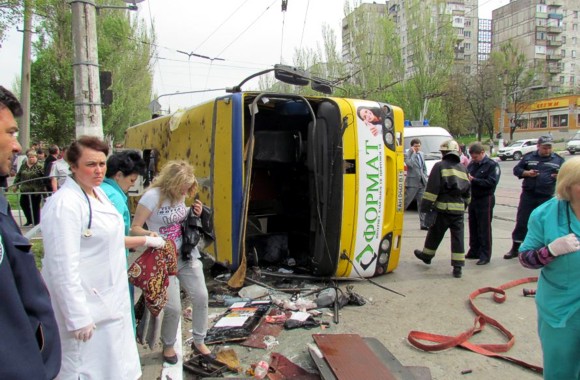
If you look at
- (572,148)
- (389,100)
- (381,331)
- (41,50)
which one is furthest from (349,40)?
(381,331)

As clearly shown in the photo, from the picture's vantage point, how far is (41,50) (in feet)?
70.9

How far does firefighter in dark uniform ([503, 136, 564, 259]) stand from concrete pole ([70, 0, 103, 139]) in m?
6.53

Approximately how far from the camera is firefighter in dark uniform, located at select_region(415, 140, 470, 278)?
5785 mm

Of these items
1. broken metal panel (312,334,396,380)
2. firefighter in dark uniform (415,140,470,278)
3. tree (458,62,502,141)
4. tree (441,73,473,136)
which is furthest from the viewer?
tree (458,62,502,141)

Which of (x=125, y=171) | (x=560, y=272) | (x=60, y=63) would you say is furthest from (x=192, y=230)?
(x=60, y=63)

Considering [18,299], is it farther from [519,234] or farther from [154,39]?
[154,39]

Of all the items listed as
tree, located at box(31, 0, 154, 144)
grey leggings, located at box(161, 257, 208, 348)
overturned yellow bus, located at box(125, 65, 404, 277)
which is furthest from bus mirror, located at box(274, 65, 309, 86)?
tree, located at box(31, 0, 154, 144)

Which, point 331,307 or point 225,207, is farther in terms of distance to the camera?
point 225,207

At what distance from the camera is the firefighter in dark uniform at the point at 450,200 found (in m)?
5.79

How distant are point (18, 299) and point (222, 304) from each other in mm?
3598

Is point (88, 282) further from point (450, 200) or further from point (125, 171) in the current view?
point (450, 200)

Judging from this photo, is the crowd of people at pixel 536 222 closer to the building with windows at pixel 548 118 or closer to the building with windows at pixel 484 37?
the building with windows at pixel 548 118

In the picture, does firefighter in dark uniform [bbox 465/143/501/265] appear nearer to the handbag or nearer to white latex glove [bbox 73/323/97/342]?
the handbag

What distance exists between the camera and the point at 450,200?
5910 millimetres
